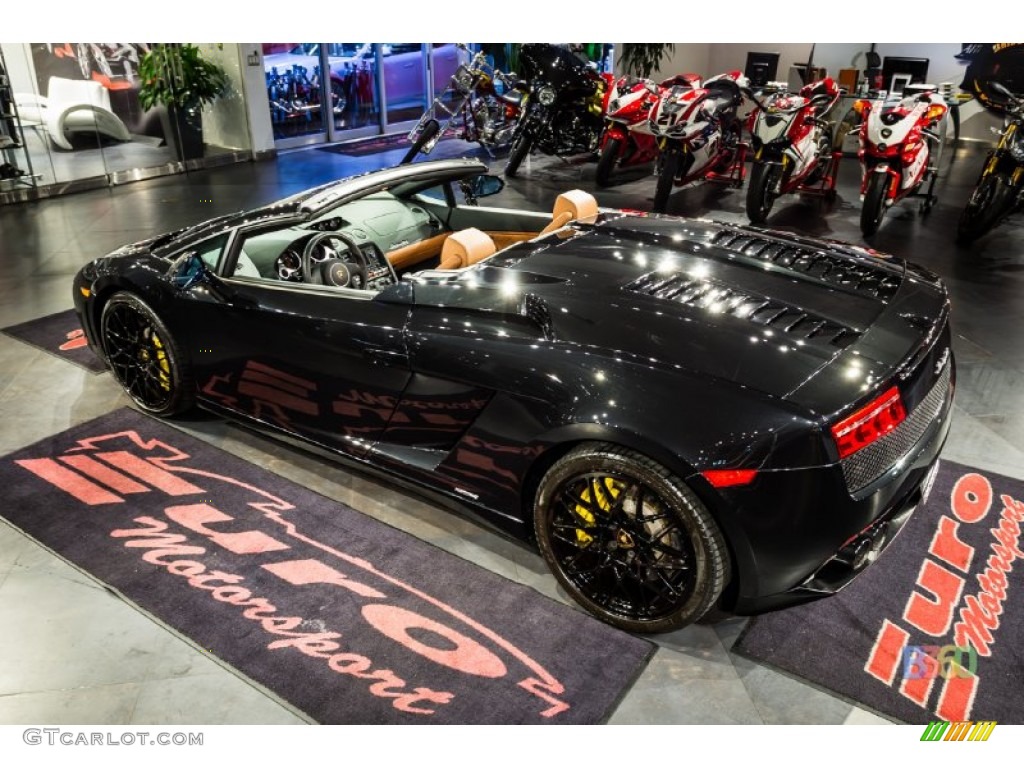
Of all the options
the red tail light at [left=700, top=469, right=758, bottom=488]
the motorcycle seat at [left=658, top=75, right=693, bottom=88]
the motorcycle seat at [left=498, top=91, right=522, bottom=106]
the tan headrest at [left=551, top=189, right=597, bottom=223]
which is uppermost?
the motorcycle seat at [left=658, top=75, right=693, bottom=88]

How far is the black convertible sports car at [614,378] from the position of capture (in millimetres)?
2197

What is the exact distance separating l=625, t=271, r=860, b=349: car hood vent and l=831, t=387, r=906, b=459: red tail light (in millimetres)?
209

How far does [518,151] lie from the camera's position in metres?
9.04

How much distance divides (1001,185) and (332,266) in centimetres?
528

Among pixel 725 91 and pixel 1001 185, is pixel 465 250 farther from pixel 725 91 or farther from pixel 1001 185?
pixel 725 91

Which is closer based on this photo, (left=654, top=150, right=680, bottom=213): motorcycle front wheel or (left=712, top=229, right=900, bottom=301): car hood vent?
(left=712, top=229, right=900, bottom=301): car hood vent

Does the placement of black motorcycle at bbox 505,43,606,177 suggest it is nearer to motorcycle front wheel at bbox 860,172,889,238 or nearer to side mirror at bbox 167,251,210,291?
motorcycle front wheel at bbox 860,172,889,238

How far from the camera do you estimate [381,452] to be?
2963mm

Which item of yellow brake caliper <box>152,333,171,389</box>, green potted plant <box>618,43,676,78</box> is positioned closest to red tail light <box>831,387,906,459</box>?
yellow brake caliper <box>152,333,171,389</box>

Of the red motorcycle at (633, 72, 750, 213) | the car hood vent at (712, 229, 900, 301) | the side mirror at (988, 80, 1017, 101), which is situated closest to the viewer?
the car hood vent at (712, 229, 900, 301)

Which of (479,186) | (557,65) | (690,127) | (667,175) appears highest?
(557,65)

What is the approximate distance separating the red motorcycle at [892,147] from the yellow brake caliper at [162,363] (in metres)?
5.31

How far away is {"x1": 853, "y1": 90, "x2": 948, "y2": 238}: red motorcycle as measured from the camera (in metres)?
6.55
